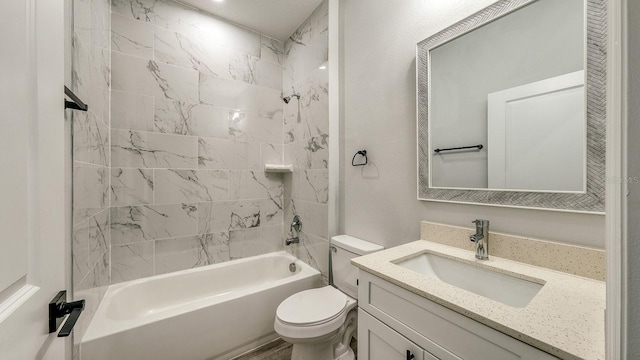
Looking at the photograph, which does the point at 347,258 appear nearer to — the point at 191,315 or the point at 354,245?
the point at 354,245

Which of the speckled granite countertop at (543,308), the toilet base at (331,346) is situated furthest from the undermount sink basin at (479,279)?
the toilet base at (331,346)

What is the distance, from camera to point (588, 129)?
81cm

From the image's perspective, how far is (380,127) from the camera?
1.59m

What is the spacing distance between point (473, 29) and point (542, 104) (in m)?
0.50

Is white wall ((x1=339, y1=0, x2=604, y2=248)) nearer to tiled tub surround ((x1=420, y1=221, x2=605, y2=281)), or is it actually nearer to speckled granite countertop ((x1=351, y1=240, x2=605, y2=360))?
tiled tub surround ((x1=420, y1=221, x2=605, y2=281))

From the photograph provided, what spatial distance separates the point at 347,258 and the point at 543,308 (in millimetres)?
1113

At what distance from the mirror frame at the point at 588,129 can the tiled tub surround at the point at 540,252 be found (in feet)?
0.47

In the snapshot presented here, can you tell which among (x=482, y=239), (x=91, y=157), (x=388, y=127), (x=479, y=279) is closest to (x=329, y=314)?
(x=479, y=279)

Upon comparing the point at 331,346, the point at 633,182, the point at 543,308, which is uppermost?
the point at 633,182

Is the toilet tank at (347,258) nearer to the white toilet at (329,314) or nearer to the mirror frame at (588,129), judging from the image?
the white toilet at (329,314)

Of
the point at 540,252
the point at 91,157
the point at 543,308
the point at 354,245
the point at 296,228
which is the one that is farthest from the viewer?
the point at 296,228

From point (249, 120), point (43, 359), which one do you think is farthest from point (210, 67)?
point (43, 359)

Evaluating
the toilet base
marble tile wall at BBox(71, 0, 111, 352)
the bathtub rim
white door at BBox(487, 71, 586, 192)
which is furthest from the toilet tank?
marble tile wall at BBox(71, 0, 111, 352)

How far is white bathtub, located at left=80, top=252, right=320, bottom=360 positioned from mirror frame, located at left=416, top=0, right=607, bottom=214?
1427 mm
